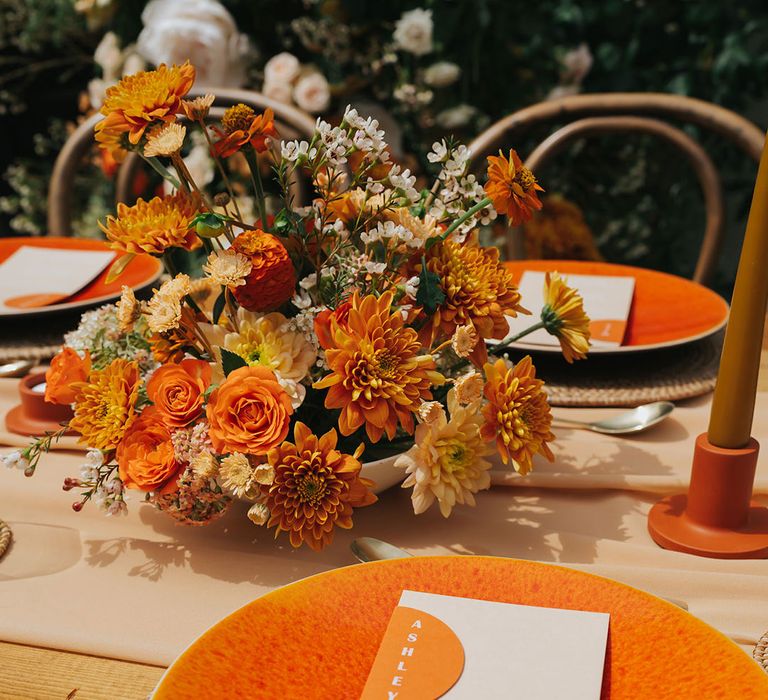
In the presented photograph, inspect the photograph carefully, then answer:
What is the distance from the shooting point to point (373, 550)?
612mm

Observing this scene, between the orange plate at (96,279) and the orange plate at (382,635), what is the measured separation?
56 centimetres

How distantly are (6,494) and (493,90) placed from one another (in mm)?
1915

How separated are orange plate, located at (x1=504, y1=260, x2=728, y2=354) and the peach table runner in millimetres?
195

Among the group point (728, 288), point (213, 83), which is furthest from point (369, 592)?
point (728, 288)

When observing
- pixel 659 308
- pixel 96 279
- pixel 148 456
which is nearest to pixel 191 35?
pixel 96 279

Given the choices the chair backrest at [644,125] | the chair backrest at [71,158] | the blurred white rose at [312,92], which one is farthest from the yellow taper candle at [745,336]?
the blurred white rose at [312,92]

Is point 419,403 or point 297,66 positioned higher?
point 297,66

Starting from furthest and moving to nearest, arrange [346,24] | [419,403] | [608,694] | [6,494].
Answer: [346,24]
[6,494]
[419,403]
[608,694]

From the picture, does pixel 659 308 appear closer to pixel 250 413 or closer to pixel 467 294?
pixel 467 294

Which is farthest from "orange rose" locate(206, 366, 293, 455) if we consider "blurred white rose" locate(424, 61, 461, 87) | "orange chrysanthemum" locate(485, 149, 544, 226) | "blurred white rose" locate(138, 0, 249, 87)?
"blurred white rose" locate(424, 61, 461, 87)

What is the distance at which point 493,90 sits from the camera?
2.36 metres

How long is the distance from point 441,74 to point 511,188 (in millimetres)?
1628

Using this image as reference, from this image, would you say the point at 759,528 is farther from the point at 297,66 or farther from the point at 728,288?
the point at 728,288

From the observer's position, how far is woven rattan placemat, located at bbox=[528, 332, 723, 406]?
0.90 meters
